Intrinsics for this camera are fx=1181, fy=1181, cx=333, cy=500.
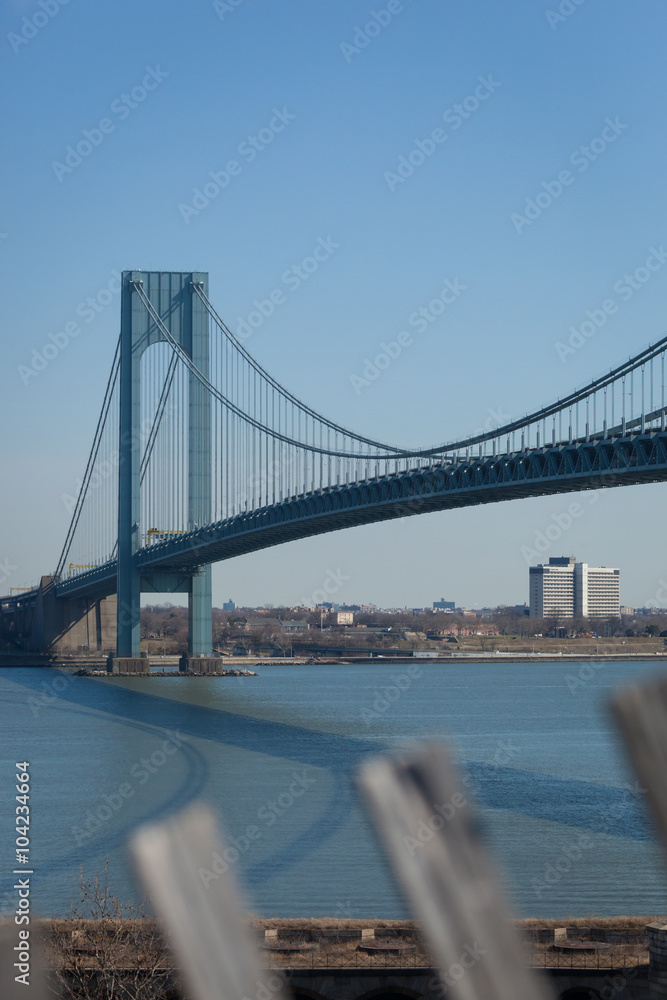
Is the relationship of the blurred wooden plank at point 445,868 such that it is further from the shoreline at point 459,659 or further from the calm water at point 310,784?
the shoreline at point 459,659

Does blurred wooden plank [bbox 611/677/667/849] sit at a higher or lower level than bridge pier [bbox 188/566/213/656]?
higher

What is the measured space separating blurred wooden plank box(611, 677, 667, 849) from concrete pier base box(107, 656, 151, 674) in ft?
138

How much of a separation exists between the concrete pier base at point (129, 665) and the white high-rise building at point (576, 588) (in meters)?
71.7

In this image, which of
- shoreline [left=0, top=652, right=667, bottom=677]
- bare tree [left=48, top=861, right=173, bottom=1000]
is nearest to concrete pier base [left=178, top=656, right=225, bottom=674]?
shoreline [left=0, top=652, right=667, bottom=677]

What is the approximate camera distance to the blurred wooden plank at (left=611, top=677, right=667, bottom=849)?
934 millimetres

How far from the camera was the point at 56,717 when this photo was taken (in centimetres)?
2908

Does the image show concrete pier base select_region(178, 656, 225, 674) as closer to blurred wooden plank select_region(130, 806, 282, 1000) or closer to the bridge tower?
the bridge tower

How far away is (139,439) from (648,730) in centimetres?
4199

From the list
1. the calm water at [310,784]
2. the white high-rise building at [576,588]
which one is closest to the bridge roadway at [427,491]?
the calm water at [310,784]

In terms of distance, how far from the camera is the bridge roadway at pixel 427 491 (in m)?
20.0

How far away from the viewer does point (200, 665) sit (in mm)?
43875

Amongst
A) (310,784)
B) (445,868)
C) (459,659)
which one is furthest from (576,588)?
(445,868)

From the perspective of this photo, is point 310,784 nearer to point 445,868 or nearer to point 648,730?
point 445,868

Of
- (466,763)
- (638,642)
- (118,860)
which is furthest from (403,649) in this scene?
(118,860)
